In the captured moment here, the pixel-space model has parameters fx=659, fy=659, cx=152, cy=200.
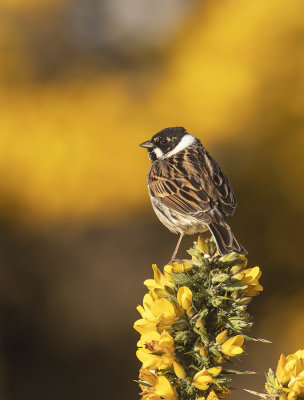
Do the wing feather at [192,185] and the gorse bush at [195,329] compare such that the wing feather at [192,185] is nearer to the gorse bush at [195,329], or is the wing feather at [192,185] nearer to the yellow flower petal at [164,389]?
the gorse bush at [195,329]

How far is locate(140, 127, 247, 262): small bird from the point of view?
2.97m

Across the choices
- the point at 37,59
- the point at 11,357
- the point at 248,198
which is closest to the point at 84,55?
the point at 37,59

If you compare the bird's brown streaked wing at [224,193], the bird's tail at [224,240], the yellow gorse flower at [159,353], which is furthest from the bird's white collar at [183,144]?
the yellow gorse flower at [159,353]

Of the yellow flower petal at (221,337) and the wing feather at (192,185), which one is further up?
the wing feather at (192,185)

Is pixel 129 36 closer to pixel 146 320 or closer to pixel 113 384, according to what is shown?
pixel 113 384

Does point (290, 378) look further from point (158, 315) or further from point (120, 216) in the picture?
point (120, 216)

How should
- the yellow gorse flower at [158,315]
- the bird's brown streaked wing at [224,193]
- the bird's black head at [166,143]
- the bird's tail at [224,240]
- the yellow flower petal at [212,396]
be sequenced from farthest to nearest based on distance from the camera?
the bird's black head at [166,143]
the bird's brown streaked wing at [224,193]
the bird's tail at [224,240]
the yellow gorse flower at [158,315]
the yellow flower petal at [212,396]

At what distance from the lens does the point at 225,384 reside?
159 cm

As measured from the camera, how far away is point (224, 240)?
79.7 inches

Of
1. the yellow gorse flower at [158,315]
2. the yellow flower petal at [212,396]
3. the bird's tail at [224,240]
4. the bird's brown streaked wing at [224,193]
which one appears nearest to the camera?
the yellow flower petal at [212,396]

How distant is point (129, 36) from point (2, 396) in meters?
4.40

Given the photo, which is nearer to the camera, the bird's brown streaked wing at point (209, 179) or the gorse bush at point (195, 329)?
the gorse bush at point (195, 329)

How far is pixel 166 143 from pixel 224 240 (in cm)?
159

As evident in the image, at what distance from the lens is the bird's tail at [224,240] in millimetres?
1835
